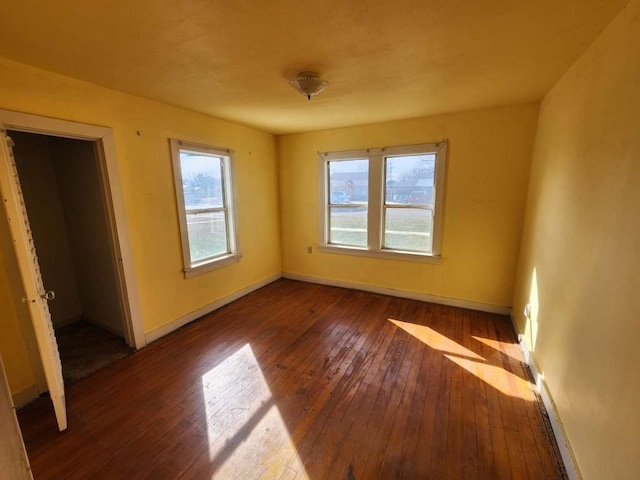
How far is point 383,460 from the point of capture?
5.27ft

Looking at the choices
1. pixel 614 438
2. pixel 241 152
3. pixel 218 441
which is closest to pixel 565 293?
pixel 614 438

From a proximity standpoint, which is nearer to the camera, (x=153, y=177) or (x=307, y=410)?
(x=307, y=410)

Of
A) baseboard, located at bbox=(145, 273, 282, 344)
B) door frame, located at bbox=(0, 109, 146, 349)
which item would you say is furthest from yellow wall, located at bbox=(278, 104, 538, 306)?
door frame, located at bbox=(0, 109, 146, 349)

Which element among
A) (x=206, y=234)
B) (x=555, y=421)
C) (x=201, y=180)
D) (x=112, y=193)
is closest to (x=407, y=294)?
(x=555, y=421)

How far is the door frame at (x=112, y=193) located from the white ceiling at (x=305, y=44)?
1.24 ft

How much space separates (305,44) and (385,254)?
2876mm

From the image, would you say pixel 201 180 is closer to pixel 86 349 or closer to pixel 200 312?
pixel 200 312

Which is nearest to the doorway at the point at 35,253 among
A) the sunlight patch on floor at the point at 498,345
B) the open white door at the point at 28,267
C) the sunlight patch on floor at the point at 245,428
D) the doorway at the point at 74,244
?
the open white door at the point at 28,267

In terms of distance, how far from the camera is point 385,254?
3959 mm

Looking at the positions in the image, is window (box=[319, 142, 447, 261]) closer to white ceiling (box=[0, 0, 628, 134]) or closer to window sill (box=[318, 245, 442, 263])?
window sill (box=[318, 245, 442, 263])

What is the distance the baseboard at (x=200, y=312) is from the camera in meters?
2.92

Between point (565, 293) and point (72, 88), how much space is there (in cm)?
386

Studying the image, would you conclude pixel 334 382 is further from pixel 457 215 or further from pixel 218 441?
pixel 457 215

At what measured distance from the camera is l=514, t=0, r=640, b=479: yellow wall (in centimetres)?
116
